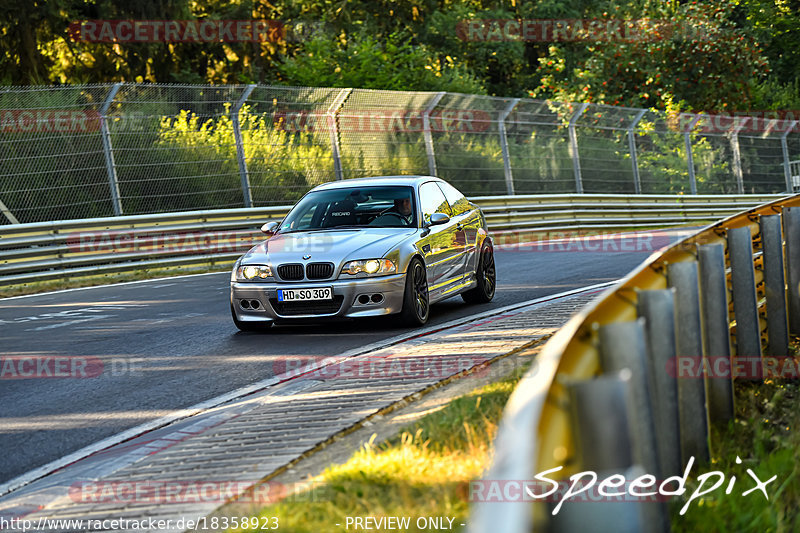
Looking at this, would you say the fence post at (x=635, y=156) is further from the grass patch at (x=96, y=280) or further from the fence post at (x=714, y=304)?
the fence post at (x=714, y=304)

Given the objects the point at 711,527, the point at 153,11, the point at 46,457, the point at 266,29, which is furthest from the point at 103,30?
the point at 711,527

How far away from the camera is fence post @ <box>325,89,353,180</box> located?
71.2 feet

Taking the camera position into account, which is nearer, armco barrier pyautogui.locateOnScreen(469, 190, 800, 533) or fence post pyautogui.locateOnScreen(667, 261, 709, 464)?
armco barrier pyautogui.locateOnScreen(469, 190, 800, 533)

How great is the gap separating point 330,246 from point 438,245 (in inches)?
52.3

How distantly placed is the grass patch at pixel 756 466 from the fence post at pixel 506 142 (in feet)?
61.2

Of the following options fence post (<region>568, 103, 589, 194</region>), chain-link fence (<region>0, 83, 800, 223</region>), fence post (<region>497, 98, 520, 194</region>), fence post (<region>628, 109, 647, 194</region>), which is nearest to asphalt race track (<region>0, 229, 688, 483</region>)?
chain-link fence (<region>0, 83, 800, 223</region>)

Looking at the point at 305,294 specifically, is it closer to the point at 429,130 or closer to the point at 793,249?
the point at 793,249

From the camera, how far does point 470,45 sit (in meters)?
44.4

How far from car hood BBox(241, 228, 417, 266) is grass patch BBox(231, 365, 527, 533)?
4157 mm

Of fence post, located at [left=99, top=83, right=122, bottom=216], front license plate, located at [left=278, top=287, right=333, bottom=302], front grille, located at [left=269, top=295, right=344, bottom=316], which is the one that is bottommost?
front grille, located at [left=269, top=295, right=344, bottom=316]

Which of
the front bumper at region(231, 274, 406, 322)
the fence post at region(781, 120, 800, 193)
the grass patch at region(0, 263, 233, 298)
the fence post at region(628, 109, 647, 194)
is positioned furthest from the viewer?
the fence post at region(781, 120, 800, 193)

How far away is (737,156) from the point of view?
3145 cm

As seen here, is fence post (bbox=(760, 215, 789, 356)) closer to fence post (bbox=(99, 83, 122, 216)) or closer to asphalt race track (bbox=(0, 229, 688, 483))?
asphalt race track (bbox=(0, 229, 688, 483))

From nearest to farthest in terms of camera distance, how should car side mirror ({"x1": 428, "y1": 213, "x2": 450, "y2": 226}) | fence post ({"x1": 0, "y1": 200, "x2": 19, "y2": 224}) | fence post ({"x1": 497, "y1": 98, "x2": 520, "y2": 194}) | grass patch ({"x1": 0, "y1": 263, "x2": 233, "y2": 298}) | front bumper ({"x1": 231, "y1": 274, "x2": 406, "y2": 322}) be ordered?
front bumper ({"x1": 231, "y1": 274, "x2": 406, "y2": 322}), car side mirror ({"x1": 428, "y1": 213, "x2": 450, "y2": 226}), grass patch ({"x1": 0, "y1": 263, "x2": 233, "y2": 298}), fence post ({"x1": 0, "y1": 200, "x2": 19, "y2": 224}), fence post ({"x1": 497, "y1": 98, "x2": 520, "y2": 194})
